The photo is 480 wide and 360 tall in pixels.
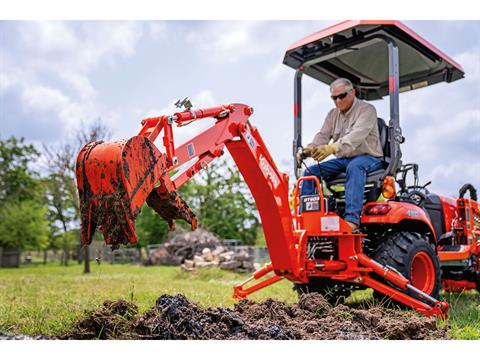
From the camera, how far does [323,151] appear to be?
15.8 ft

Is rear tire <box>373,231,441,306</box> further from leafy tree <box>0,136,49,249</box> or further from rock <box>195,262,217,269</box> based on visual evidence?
leafy tree <box>0,136,49,249</box>

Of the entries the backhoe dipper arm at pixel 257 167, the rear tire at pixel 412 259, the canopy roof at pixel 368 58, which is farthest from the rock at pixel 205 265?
the backhoe dipper arm at pixel 257 167

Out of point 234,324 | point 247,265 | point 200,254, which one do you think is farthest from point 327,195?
point 200,254

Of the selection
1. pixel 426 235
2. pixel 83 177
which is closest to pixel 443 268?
pixel 426 235

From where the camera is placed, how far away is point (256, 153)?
179 inches

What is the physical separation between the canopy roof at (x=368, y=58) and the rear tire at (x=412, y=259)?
77.6 inches

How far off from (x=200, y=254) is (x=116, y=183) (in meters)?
14.6

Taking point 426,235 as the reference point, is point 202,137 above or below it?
above

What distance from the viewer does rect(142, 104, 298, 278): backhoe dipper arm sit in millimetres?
4129

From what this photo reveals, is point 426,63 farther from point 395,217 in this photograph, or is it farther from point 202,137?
point 202,137

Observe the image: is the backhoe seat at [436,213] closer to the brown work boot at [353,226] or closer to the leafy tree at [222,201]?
the brown work boot at [353,226]

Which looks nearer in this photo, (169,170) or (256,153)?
(169,170)

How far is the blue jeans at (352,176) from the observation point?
184 inches

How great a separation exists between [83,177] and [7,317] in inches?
73.4
